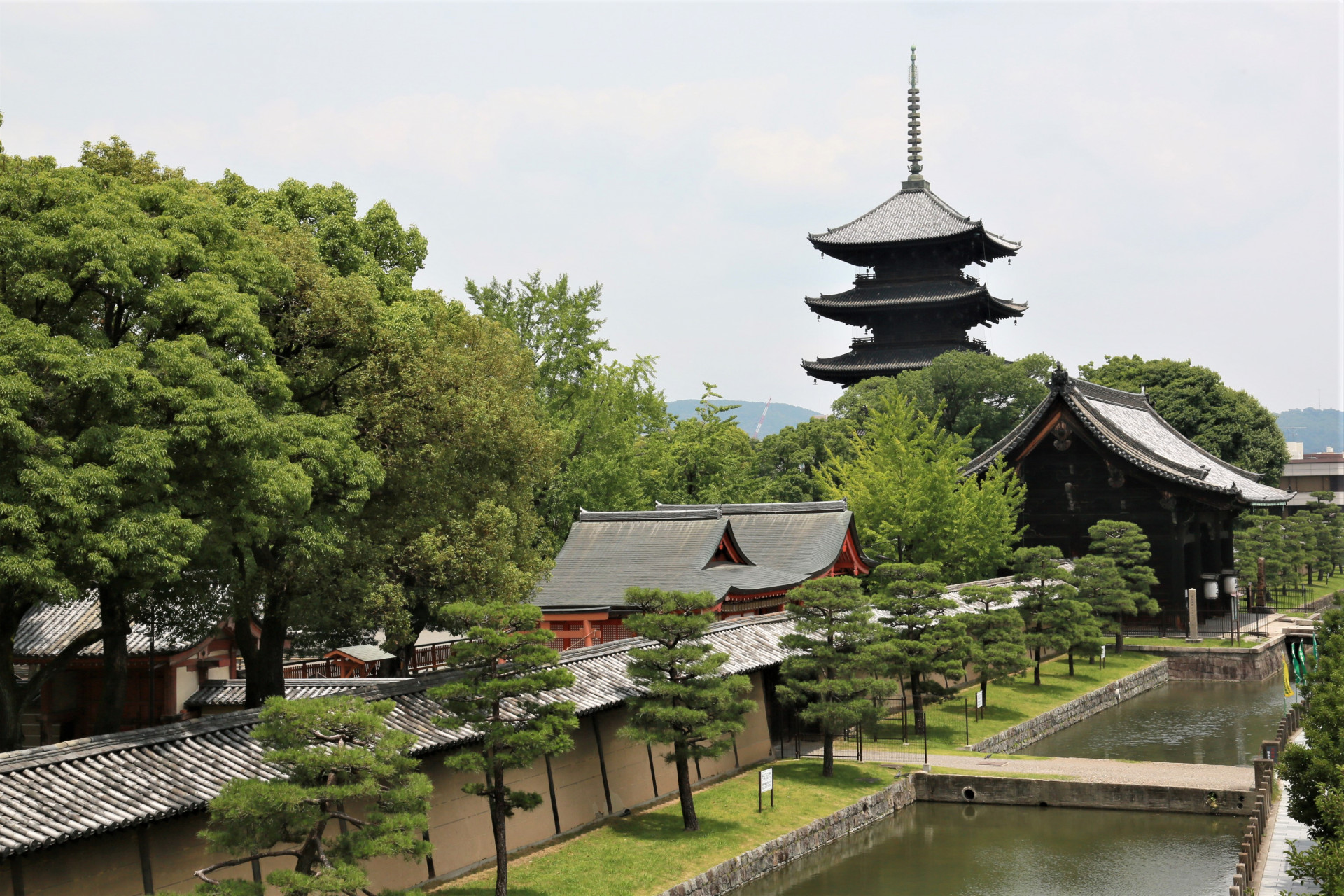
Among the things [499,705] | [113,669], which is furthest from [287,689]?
[499,705]

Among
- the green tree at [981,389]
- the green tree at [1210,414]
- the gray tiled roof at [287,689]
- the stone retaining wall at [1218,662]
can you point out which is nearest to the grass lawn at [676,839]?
the gray tiled roof at [287,689]

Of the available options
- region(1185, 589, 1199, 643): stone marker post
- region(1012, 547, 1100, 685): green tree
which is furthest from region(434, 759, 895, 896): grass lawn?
region(1185, 589, 1199, 643): stone marker post

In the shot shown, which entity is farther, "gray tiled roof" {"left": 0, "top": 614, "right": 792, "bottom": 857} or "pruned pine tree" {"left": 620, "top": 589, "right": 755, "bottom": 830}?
"pruned pine tree" {"left": 620, "top": 589, "right": 755, "bottom": 830}

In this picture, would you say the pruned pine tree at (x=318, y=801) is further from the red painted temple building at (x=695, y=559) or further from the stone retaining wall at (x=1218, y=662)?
the stone retaining wall at (x=1218, y=662)

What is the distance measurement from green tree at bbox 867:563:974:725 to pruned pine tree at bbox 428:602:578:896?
1249cm

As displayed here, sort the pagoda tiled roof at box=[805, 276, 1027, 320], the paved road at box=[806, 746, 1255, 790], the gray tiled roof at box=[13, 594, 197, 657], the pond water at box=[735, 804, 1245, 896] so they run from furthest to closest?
the pagoda tiled roof at box=[805, 276, 1027, 320]
the paved road at box=[806, 746, 1255, 790]
the gray tiled roof at box=[13, 594, 197, 657]
the pond water at box=[735, 804, 1245, 896]

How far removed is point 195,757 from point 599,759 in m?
8.26

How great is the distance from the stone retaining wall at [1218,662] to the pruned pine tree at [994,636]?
12655 millimetres

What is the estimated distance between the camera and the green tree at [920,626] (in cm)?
2884

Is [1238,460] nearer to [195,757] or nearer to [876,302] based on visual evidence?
[876,302]

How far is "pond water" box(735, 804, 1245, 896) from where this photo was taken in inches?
795

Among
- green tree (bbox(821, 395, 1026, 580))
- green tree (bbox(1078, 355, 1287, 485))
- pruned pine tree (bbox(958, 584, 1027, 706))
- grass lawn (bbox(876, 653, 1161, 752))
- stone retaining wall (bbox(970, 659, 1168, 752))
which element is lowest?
stone retaining wall (bbox(970, 659, 1168, 752))

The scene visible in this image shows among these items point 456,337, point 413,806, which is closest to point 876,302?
point 456,337

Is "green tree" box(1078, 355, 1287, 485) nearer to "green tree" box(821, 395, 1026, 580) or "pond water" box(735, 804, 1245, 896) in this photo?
"green tree" box(821, 395, 1026, 580)
